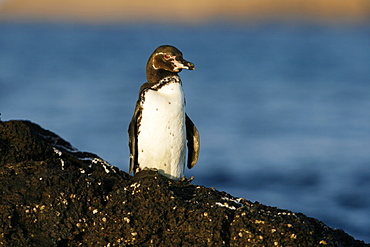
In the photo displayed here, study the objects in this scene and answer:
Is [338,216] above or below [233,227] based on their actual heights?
above

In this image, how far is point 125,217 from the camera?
460cm

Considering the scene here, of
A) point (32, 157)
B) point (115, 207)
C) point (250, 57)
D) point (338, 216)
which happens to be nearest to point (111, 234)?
point (115, 207)

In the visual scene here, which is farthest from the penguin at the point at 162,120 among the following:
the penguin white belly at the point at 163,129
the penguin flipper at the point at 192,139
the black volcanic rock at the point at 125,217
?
the black volcanic rock at the point at 125,217

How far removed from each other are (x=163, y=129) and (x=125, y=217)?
4.73ft

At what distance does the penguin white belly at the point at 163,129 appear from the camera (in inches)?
234

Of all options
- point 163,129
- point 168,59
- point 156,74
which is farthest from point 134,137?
point 168,59

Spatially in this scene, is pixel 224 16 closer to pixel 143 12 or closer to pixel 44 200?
pixel 143 12

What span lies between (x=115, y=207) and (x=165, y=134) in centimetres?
136

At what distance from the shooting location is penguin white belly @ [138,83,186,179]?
594 cm

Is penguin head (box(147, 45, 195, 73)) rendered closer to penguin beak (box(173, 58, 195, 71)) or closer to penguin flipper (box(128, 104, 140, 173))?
penguin beak (box(173, 58, 195, 71))

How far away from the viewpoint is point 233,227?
461 cm

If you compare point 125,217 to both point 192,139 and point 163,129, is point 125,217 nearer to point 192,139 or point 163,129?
point 163,129

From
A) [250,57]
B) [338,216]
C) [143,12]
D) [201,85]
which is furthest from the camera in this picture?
[143,12]

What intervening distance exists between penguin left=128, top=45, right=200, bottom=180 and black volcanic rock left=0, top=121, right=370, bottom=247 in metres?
1.14
